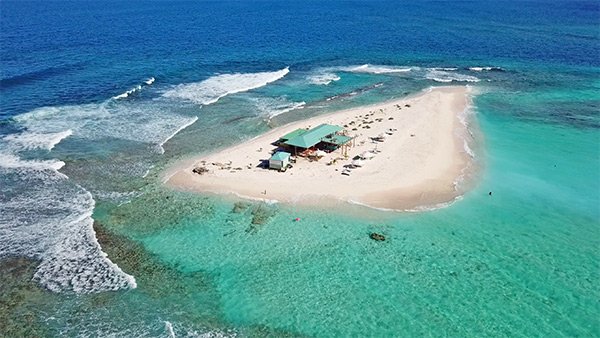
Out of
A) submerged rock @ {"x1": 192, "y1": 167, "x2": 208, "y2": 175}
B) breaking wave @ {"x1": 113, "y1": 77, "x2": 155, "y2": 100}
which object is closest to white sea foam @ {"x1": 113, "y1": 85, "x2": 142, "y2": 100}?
breaking wave @ {"x1": 113, "y1": 77, "x2": 155, "y2": 100}

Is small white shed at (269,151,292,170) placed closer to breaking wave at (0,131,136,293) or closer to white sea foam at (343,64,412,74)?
breaking wave at (0,131,136,293)

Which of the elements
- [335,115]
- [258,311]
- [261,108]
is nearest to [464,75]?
[335,115]

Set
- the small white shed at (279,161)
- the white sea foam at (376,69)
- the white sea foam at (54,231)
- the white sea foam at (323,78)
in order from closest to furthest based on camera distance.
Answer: the white sea foam at (54,231) → the small white shed at (279,161) → the white sea foam at (323,78) → the white sea foam at (376,69)

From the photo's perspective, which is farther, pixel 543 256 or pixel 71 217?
pixel 71 217

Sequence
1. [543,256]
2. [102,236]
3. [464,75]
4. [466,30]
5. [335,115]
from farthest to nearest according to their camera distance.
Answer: [466,30]
[464,75]
[335,115]
[102,236]
[543,256]

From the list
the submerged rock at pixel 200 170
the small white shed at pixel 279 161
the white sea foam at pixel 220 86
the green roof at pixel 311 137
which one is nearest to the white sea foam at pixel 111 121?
the white sea foam at pixel 220 86

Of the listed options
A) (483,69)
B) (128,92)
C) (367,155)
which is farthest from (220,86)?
(483,69)

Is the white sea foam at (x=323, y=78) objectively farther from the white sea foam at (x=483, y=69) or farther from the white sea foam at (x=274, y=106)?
the white sea foam at (x=483, y=69)

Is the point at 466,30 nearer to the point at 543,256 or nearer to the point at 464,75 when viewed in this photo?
the point at 464,75
